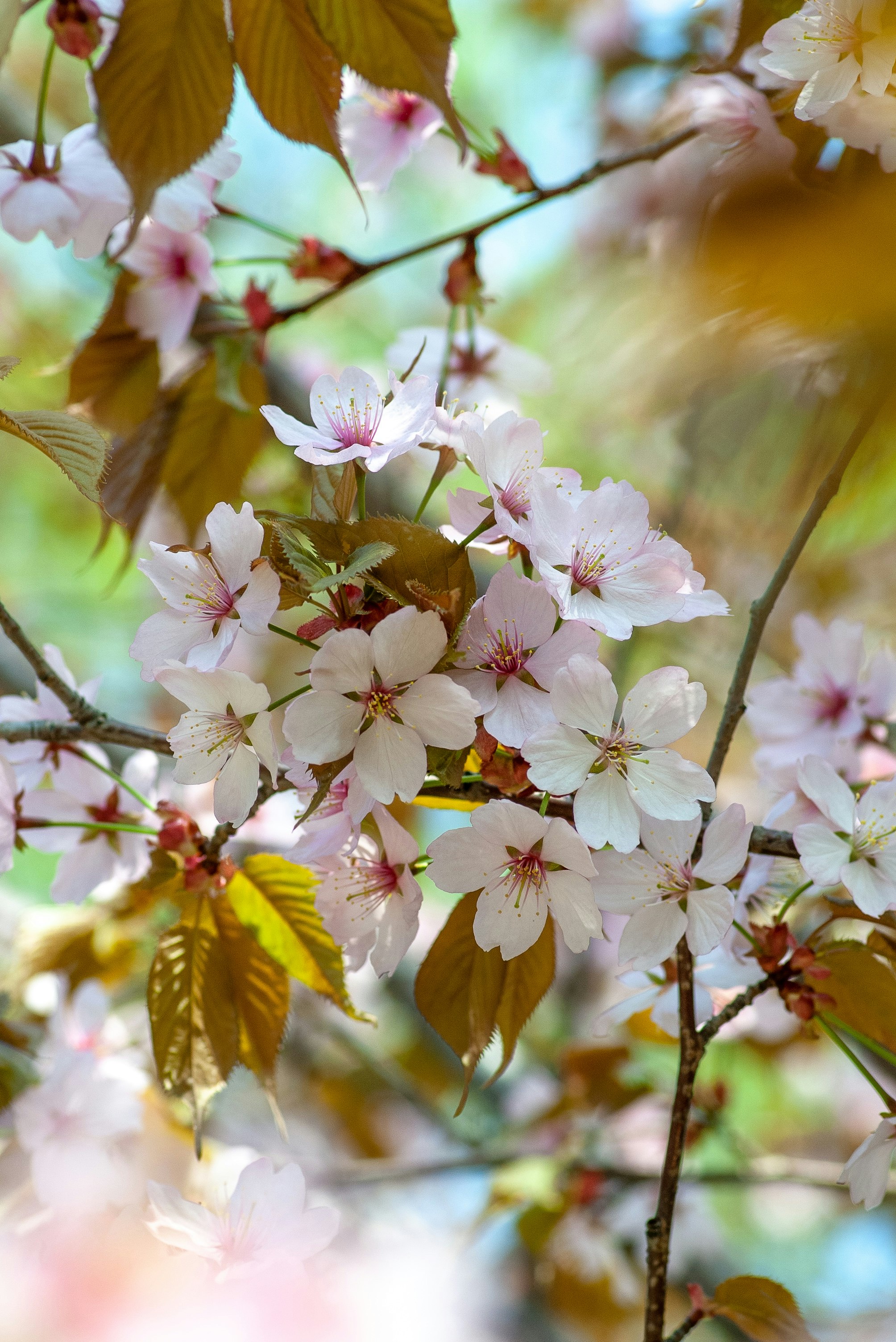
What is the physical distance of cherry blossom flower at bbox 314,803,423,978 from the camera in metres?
0.61

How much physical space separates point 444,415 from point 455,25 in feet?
0.87

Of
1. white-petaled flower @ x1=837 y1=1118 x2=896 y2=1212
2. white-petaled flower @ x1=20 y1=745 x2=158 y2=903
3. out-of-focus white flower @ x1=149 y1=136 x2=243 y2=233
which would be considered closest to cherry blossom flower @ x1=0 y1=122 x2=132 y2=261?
out-of-focus white flower @ x1=149 y1=136 x2=243 y2=233

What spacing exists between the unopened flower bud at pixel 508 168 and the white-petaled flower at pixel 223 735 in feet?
2.10

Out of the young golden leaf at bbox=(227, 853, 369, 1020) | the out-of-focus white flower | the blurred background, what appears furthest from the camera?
the out-of-focus white flower

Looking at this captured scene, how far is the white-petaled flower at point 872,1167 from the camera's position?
1.97ft

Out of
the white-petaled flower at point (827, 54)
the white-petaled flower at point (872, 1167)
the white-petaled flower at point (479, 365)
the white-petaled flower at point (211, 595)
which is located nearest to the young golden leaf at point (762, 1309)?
the white-petaled flower at point (872, 1167)

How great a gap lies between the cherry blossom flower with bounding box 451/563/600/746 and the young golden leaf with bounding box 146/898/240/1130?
301mm

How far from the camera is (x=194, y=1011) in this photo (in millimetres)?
694

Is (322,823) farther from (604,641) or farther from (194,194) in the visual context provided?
(604,641)

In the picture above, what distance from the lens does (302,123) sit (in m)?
0.69

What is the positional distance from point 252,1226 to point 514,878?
0.31 metres

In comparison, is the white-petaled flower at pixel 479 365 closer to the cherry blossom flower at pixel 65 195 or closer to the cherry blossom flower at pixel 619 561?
the cherry blossom flower at pixel 65 195

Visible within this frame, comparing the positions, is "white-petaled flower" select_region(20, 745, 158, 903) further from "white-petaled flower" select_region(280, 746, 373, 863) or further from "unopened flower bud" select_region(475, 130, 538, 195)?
"unopened flower bud" select_region(475, 130, 538, 195)

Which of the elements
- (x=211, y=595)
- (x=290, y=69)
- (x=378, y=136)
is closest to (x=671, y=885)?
(x=211, y=595)
